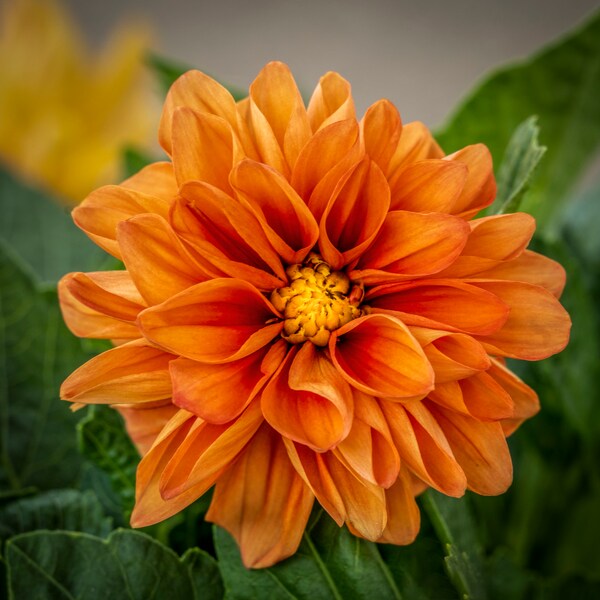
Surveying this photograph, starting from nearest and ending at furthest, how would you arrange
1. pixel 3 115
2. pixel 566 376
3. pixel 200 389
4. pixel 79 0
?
1. pixel 200 389
2. pixel 566 376
3. pixel 3 115
4. pixel 79 0

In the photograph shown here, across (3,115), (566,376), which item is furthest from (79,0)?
(566,376)

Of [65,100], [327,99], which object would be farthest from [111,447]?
[65,100]

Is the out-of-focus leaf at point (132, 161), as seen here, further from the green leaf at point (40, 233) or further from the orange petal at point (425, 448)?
the orange petal at point (425, 448)

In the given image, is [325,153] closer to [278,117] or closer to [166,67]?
[278,117]

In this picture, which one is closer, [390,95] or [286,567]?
[286,567]

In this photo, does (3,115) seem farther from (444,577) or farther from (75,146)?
(444,577)

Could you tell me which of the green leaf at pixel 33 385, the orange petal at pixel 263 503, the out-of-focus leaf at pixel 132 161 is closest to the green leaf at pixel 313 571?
the orange petal at pixel 263 503
